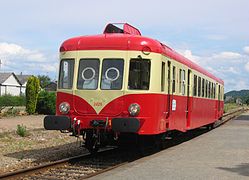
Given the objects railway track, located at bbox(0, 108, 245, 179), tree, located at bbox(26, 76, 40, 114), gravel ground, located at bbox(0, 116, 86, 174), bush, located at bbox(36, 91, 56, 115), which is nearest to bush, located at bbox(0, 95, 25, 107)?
bush, located at bbox(36, 91, 56, 115)

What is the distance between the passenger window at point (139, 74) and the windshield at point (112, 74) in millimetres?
244

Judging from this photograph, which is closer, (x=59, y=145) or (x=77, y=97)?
(x=77, y=97)

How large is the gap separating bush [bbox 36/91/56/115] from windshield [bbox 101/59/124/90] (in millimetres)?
21492

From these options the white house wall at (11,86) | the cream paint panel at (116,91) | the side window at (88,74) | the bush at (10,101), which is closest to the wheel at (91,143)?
the cream paint panel at (116,91)

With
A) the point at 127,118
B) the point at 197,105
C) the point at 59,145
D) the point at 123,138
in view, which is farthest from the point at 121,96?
the point at 197,105

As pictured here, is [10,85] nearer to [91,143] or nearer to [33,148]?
[33,148]

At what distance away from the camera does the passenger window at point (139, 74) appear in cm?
1133

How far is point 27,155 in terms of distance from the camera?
13102 mm

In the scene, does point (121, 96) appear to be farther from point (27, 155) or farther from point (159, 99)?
point (27, 155)

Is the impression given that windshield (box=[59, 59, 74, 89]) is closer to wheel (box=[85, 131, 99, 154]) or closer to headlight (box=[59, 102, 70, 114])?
headlight (box=[59, 102, 70, 114])

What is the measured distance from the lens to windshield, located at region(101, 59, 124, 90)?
11.3 meters

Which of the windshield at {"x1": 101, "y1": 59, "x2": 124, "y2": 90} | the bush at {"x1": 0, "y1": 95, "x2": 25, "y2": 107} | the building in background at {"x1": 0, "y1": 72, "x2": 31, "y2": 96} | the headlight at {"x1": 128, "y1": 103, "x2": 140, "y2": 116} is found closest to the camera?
the headlight at {"x1": 128, "y1": 103, "x2": 140, "y2": 116}

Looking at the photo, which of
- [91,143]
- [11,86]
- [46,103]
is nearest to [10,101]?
[46,103]

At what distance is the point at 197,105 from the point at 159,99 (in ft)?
20.6
